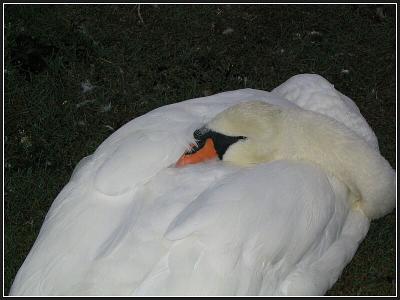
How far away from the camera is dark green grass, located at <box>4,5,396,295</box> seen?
501 centimetres

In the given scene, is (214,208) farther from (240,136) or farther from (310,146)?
(310,146)

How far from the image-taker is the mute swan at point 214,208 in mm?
2898

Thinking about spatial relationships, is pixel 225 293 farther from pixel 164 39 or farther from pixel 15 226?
pixel 164 39

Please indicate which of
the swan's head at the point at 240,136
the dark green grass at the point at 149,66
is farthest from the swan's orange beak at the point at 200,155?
the dark green grass at the point at 149,66

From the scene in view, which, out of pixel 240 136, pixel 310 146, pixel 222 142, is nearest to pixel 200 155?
pixel 222 142

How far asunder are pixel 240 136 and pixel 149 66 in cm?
239

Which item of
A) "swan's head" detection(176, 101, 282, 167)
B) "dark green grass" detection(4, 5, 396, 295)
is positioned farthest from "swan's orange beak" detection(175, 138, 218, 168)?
"dark green grass" detection(4, 5, 396, 295)

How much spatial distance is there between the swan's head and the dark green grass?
1.41 meters

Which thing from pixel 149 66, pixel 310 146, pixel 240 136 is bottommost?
pixel 149 66

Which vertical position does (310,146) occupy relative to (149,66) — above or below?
above

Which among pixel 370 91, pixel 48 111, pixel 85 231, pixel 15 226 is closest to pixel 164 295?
pixel 85 231

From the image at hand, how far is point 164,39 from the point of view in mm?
5969

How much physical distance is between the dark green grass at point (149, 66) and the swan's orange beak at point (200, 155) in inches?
63.4

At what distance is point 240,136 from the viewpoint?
11.6 feet
